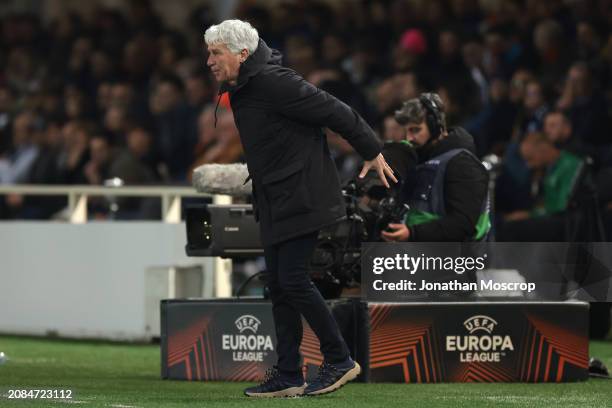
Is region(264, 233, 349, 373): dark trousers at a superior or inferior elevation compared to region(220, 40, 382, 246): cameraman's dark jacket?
inferior

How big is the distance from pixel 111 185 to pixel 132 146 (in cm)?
318

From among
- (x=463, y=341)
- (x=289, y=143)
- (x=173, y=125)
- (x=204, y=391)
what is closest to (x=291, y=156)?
(x=289, y=143)

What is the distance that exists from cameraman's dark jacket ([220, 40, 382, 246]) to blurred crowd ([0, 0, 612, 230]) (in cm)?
421

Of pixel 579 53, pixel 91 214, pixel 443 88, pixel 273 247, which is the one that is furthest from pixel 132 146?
pixel 273 247

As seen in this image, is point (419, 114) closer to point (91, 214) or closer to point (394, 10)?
point (91, 214)

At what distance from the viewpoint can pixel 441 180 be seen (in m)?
8.94

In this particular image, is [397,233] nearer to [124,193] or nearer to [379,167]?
[379,167]

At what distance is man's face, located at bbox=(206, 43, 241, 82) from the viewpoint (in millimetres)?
7641

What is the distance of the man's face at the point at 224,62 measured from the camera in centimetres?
764

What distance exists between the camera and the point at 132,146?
15.8 meters

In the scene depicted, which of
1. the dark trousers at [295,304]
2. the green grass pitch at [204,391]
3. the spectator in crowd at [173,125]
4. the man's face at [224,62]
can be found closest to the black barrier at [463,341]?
the green grass pitch at [204,391]

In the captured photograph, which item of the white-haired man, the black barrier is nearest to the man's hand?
the white-haired man

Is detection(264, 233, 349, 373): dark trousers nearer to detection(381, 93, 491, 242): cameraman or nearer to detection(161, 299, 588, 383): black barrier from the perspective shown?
detection(161, 299, 588, 383): black barrier

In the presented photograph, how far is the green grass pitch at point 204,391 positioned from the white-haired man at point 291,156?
36cm
